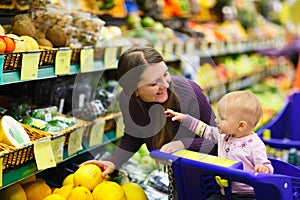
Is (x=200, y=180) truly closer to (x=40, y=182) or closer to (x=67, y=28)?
(x=40, y=182)

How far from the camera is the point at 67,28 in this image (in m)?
2.40

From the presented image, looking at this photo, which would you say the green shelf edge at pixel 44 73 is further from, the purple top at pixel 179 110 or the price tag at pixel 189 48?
the price tag at pixel 189 48

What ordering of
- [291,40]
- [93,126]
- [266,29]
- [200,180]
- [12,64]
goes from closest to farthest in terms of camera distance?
[200,180] → [12,64] → [93,126] → [266,29] → [291,40]

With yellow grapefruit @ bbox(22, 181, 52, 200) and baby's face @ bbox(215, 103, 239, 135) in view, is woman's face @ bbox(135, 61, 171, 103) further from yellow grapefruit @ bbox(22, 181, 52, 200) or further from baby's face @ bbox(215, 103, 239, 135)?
yellow grapefruit @ bbox(22, 181, 52, 200)

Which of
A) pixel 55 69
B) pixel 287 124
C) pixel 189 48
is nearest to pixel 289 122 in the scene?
pixel 287 124

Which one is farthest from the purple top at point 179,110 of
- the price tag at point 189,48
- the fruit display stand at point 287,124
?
the price tag at point 189,48

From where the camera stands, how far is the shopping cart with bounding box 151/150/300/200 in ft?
4.50

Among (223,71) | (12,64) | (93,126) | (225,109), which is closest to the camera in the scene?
(225,109)

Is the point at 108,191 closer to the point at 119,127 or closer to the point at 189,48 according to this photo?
the point at 119,127

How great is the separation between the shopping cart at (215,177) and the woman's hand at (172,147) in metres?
0.16

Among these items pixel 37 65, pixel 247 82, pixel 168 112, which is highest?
pixel 37 65

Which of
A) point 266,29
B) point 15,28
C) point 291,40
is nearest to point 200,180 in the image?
point 15,28

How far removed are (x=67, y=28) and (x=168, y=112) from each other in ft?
2.92

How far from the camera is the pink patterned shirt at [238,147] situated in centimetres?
168
